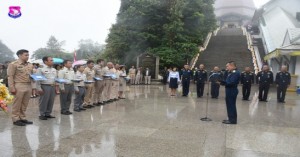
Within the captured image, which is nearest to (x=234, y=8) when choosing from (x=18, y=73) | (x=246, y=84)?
(x=246, y=84)

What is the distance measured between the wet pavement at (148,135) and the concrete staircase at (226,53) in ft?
60.0

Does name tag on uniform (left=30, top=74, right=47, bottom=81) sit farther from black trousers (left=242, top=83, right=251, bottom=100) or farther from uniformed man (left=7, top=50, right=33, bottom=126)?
black trousers (left=242, top=83, right=251, bottom=100)

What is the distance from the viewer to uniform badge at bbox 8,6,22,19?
11.7m

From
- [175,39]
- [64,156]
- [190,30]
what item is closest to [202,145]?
[64,156]

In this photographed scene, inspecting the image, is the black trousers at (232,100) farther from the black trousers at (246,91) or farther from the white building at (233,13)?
the white building at (233,13)

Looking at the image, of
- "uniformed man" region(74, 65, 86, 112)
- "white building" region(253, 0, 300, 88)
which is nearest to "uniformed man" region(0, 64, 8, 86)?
"uniformed man" region(74, 65, 86, 112)

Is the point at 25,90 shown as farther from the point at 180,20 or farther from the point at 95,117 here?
the point at 180,20

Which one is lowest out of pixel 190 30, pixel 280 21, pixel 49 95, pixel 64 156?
pixel 64 156

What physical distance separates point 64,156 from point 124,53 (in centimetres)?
2132

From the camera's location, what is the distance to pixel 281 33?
28.2 metres

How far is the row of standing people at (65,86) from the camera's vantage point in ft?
22.9

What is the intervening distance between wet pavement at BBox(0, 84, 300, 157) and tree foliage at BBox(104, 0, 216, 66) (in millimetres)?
14703

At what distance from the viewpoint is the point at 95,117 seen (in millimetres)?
8336

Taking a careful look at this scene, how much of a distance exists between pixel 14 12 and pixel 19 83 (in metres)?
5.95
